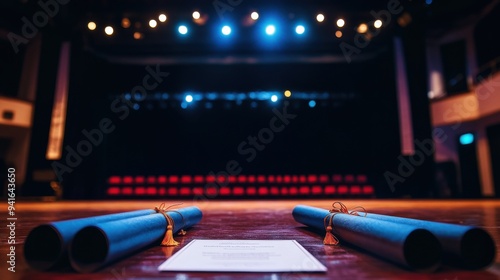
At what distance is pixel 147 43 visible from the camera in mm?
7523

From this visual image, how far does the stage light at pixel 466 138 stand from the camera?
8.28 metres

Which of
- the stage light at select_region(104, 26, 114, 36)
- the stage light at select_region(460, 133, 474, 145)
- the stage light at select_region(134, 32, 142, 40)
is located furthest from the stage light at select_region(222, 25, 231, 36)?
the stage light at select_region(460, 133, 474, 145)

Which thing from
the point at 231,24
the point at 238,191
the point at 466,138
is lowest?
the point at 238,191

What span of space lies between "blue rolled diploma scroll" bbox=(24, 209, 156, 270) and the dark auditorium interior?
5.17 meters

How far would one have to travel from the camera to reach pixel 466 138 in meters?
8.36

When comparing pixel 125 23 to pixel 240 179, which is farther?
pixel 240 179

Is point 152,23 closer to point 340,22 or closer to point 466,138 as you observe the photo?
point 340,22

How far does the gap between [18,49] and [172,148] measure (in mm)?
5253

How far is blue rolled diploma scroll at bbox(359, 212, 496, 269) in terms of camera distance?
81 centimetres

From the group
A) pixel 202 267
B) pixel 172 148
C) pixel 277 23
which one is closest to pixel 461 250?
pixel 202 267

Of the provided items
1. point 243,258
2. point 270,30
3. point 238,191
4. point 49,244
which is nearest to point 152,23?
point 270,30

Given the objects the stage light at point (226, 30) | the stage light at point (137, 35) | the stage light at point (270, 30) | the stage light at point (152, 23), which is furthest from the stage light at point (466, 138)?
the stage light at point (137, 35)

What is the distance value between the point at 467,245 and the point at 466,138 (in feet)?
30.9

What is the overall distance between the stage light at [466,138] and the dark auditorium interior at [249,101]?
0.04m
